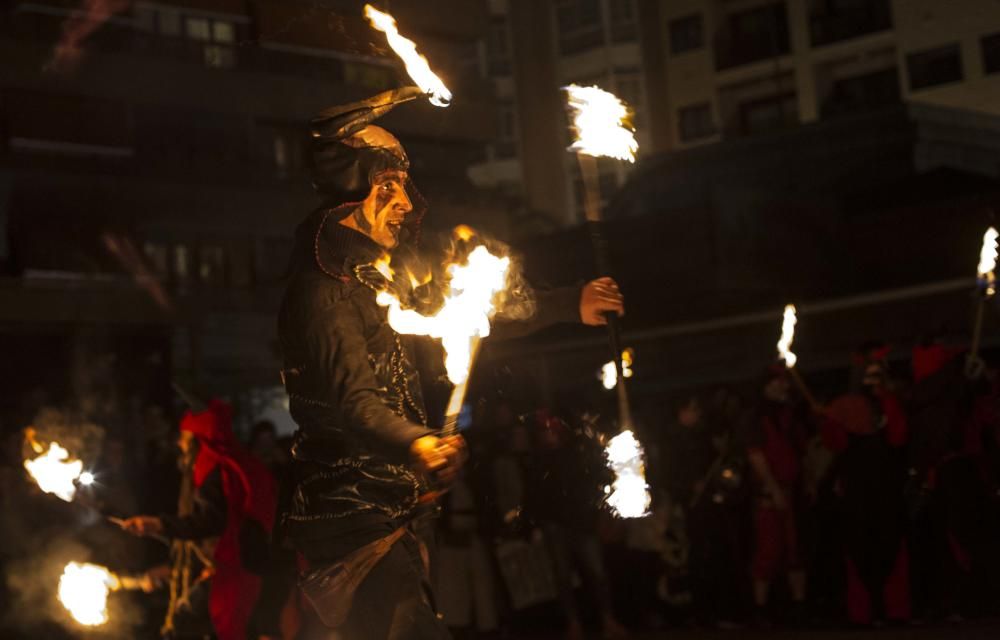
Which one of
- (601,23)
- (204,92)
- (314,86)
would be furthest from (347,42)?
(601,23)

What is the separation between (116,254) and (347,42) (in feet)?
85.9

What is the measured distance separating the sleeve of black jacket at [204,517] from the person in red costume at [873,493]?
15.2 ft

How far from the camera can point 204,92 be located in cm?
3328

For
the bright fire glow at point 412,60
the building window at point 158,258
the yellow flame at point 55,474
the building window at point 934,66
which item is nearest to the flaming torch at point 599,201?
the bright fire glow at point 412,60

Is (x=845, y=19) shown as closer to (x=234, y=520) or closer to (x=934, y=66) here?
(x=934, y=66)

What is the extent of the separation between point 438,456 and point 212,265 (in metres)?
29.7

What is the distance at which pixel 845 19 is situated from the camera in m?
39.1

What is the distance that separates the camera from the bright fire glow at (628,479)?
207 inches

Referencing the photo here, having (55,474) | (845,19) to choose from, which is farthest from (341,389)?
(845,19)

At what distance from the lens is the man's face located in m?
4.78

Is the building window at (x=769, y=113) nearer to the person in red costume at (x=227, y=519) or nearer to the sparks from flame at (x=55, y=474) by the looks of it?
the person in red costume at (x=227, y=519)

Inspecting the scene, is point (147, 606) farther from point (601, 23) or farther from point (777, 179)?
point (601, 23)

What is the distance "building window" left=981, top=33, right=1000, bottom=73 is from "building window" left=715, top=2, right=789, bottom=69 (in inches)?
269

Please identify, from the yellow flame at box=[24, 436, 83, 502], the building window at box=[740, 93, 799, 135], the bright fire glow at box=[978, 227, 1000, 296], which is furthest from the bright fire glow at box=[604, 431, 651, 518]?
the building window at box=[740, 93, 799, 135]
